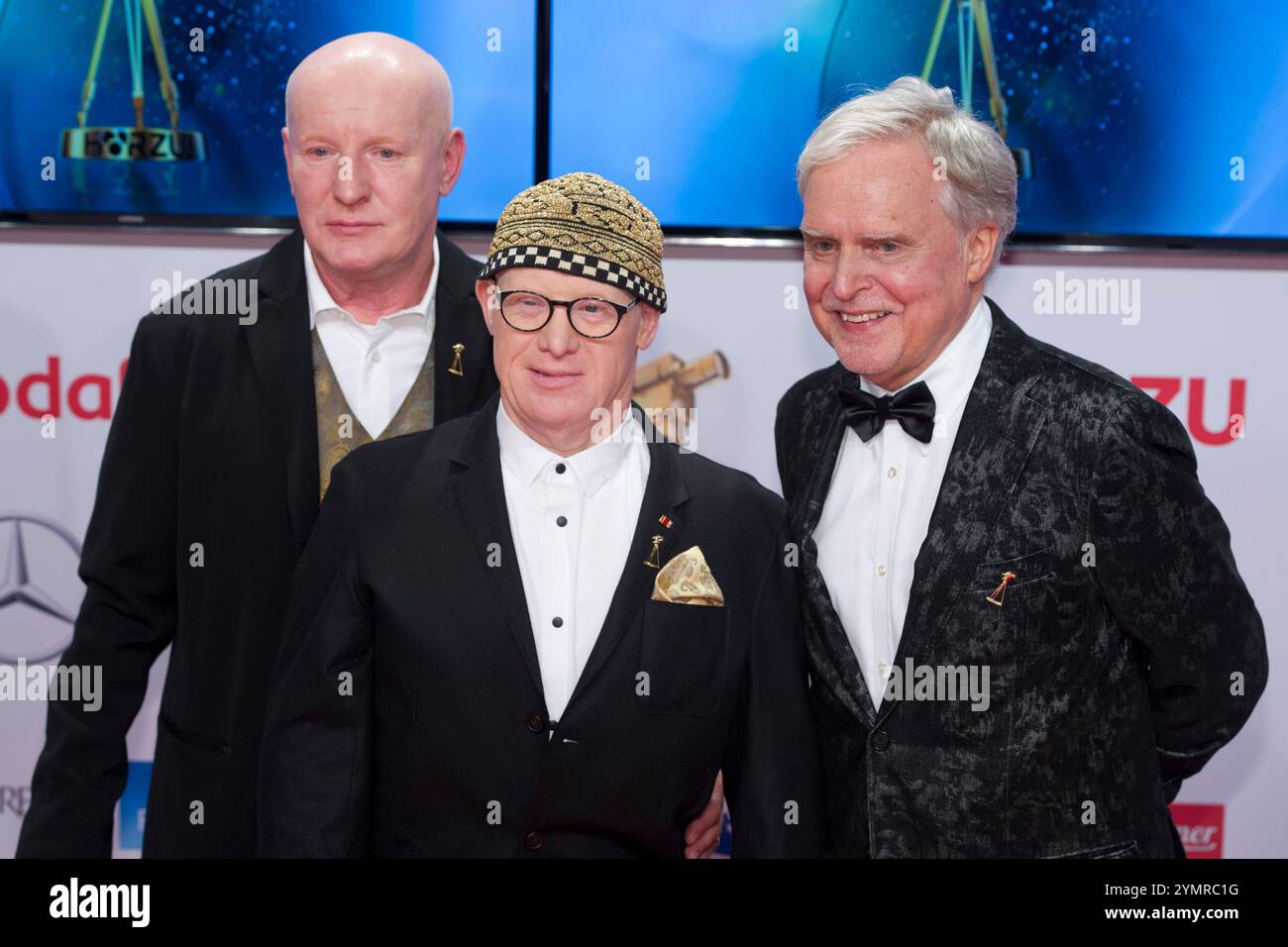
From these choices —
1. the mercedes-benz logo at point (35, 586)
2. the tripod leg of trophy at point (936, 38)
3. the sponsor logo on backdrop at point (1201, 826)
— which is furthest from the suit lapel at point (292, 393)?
the sponsor logo on backdrop at point (1201, 826)

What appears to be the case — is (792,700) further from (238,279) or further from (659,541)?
(238,279)

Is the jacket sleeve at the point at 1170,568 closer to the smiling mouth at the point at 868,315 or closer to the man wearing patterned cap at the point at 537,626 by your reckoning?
the smiling mouth at the point at 868,315

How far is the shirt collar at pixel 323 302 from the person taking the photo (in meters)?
2.43

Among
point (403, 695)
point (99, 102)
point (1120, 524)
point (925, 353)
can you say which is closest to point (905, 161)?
point (925, 353)

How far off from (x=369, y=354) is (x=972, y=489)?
1.14m

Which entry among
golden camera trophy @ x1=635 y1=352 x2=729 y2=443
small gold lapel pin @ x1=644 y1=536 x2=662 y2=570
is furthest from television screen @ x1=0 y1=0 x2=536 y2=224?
small gold lapel pin @ x1=644 y1=536 x2=662 y2=570

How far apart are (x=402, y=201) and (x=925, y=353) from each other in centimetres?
100

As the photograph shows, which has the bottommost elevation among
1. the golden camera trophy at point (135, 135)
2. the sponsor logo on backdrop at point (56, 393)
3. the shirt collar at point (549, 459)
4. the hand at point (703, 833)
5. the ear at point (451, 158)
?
the hand at point (703, 833)

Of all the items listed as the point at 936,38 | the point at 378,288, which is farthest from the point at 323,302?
the point at 936,38

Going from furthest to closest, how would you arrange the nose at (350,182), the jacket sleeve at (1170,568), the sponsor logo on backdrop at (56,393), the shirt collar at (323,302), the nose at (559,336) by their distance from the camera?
the sponsor logo on backdrop at (56,393) → the shirt collar at (323,302) → the nose at (350,182) → the jacket sleeve at (1170,568) → the nose at (559,336)

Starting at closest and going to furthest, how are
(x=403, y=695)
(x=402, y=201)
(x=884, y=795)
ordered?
1. (x=403, y=695)
2. (x=884, y=795)
3. (x=402, y=201)

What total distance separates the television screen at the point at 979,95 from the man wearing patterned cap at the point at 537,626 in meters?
1.36

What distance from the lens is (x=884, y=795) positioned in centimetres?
217

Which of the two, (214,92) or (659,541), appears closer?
(659,541)
